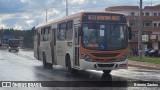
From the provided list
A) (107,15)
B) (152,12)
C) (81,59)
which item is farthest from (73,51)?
(152,12)

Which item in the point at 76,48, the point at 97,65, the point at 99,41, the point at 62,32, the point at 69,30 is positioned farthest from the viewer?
the point at 62,32

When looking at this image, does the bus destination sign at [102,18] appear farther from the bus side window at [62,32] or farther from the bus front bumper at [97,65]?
the bus side window at [62,32]

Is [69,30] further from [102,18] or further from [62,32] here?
[102,18]

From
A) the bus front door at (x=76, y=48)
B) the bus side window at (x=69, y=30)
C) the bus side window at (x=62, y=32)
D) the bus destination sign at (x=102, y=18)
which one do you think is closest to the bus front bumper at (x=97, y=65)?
the bus front door at (x=76, y=48)

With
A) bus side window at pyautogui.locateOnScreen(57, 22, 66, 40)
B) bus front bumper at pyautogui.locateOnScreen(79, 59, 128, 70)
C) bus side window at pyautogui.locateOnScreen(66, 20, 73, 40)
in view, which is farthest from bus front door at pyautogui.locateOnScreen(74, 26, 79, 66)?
bus side window at pyautogui.locateOnScreen(57, 22, 66, 40)

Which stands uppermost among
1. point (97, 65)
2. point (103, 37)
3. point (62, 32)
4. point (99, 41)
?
point (62, 32)

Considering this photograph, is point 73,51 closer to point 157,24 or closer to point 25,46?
point 157,24

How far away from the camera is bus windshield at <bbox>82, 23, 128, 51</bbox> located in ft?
60.5

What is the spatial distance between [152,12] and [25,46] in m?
53.9

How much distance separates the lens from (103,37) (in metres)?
18.5

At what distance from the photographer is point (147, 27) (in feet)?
315

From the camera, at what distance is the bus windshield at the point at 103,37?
18.4m

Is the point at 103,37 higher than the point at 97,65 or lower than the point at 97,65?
higher

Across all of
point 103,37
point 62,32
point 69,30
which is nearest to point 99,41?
point 103,37
